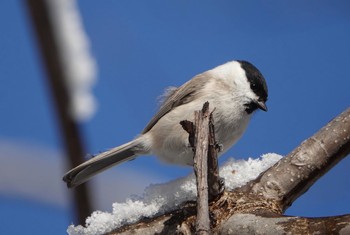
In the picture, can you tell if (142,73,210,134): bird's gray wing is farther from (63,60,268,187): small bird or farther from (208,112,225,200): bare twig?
(208,112,225,200): bare twig

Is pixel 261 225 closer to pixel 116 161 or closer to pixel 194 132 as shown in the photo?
pixel 194 132

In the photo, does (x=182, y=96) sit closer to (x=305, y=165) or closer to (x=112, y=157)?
(x=112, y=157)

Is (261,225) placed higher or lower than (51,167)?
lower

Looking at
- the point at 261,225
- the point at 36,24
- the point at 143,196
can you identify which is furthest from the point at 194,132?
the point at 36,24

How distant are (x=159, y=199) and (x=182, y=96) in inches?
36.4

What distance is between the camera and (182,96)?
2.43 m

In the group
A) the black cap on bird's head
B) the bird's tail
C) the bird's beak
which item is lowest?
the bird's tail

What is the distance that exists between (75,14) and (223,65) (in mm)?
2100

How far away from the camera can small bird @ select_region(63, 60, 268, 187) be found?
221cm

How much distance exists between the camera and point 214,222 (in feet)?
4.57

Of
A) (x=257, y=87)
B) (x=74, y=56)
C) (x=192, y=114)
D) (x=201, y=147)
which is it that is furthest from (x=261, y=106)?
(x=74, y=56)

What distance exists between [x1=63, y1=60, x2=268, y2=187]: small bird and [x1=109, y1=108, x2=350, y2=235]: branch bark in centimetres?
59

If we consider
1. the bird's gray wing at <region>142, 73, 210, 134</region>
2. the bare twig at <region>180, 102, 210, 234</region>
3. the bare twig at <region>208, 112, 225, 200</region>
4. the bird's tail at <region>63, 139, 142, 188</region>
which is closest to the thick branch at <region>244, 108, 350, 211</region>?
the bare twig at <region>208, 112, 225, 200</region>

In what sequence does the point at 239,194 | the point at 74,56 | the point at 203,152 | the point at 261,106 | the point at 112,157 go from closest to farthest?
the point at 74,56 → the point at 203,152 → the point at 239,194 → the point at 112,157 → the point at 261,106
